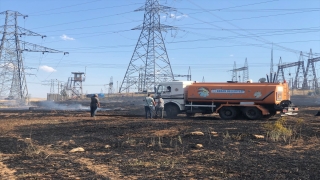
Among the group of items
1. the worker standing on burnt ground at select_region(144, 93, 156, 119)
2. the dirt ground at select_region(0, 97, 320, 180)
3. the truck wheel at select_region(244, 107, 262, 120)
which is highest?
the worker standing on burnt ground at select_region(144, 93, 156, 119)

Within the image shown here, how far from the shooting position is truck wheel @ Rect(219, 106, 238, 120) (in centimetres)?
2212

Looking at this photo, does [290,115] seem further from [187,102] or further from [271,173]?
[271,173]

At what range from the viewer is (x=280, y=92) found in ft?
72.5

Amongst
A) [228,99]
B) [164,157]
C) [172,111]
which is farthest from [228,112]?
[164,157]

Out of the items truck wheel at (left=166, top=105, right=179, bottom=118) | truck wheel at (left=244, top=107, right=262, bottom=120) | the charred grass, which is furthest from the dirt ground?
truck wheel at (left=166, top=105, right=179, bottom=118)

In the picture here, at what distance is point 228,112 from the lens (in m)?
22.3

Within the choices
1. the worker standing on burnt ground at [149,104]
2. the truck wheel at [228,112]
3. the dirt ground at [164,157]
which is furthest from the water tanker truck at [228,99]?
the dirt ground at [164,157]

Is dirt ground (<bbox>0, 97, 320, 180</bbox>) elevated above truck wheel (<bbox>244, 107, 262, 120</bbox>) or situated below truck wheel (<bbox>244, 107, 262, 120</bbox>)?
below

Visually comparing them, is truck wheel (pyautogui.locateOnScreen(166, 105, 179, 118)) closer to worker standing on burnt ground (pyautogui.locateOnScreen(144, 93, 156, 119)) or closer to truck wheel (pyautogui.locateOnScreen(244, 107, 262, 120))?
worker standing on burnt ground (pyautogui.locateOnScreen(144, 93, 156, 119))

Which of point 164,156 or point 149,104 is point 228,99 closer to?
point 149,104

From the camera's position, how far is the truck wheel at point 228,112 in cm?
2212

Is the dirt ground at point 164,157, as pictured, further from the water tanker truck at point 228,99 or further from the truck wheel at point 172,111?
the truck wheel at point 172,111

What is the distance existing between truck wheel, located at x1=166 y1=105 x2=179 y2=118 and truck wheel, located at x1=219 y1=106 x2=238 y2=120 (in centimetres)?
314

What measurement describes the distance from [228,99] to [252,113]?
1.74 metres
